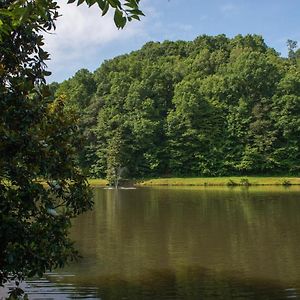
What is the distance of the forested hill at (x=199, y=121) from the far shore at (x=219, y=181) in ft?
13.0

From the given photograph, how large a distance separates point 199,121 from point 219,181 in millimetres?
15765

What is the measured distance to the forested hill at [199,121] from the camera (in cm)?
7238

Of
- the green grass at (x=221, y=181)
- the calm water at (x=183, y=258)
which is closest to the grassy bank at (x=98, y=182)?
the green grass at (x=221, y=181)

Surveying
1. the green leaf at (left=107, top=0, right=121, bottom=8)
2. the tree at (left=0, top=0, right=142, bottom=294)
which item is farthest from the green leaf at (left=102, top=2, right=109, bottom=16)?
the tree at (left=0, top=0, right=142, bottom=294)

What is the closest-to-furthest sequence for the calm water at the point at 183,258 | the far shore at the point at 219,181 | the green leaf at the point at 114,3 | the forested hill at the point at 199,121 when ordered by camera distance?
the green leaf at the point at 114,3 < the calm water at the point at 183,258 < the far shore at the point at 219,181 < the forested hill at the point at 199,121

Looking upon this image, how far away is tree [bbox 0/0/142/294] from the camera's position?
21.2 ft

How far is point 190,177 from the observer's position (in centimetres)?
7212

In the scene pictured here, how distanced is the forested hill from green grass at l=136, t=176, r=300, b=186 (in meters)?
4.66

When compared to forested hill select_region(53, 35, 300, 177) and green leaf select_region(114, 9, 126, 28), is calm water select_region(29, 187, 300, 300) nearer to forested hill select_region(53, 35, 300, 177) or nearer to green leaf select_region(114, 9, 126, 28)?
green leaf select_region(114, 9, 126, 28)

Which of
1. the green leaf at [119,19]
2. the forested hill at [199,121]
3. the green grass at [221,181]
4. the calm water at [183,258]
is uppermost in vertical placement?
the forested hill at [199,121]

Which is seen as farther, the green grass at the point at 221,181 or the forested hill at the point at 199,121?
the forested hill at the point at 199,121

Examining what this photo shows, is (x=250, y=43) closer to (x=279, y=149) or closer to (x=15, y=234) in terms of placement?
(x=279, y=149)

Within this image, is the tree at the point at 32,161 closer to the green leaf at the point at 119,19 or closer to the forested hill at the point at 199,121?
the green leaf at the point at 119,19

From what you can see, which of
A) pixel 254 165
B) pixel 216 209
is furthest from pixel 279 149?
pixel 216 209
